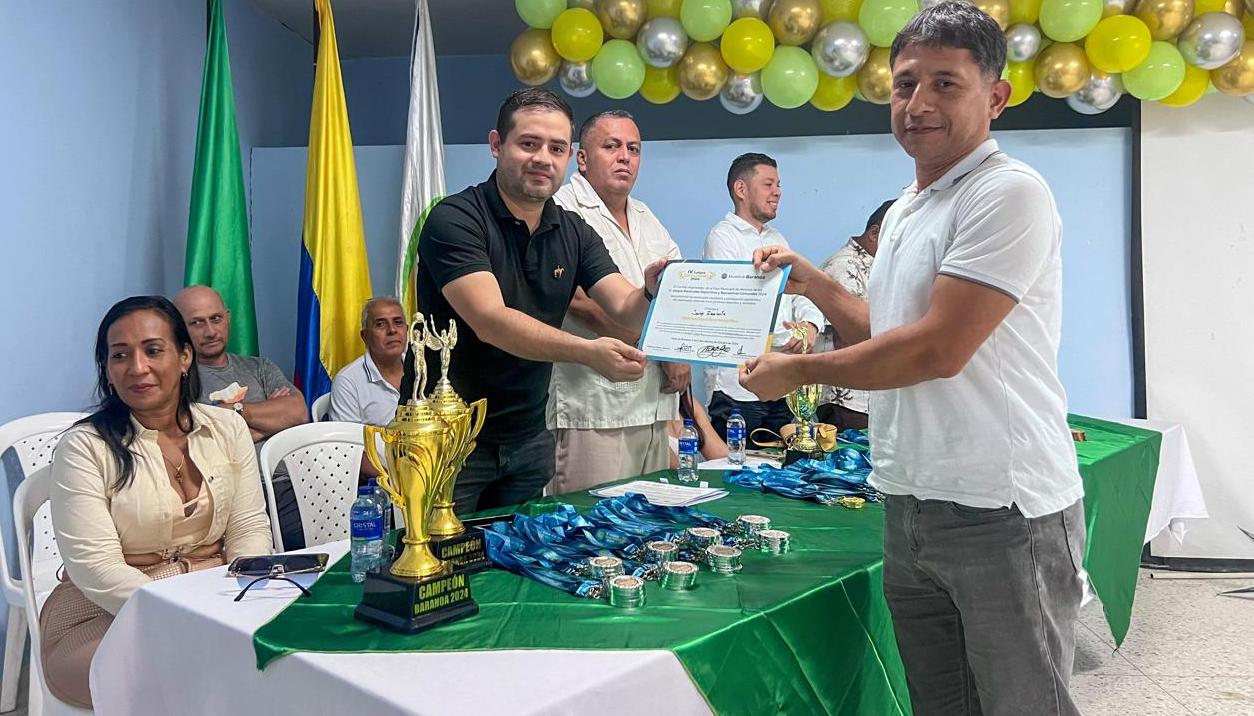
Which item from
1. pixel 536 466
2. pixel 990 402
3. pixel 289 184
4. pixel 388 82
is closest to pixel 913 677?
pixel 990 402

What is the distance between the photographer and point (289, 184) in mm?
5207

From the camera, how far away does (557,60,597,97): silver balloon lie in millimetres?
4562

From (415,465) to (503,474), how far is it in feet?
2.84

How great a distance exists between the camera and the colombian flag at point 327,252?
459cm

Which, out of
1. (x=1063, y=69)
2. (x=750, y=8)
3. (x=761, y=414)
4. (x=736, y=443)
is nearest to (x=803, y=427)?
(x=736, y=443)

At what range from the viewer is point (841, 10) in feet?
14.1

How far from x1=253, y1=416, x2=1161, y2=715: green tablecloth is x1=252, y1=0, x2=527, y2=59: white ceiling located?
4.61 meters

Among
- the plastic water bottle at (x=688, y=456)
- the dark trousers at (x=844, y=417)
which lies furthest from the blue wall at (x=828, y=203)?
the plastic water bottle at (x=688, y=456)

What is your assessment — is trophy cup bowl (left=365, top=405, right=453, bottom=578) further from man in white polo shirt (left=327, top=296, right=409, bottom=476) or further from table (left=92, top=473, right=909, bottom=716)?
man in white polo shirt (left=327, top=296, right=409, bottom=476)

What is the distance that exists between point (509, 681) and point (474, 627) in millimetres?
209

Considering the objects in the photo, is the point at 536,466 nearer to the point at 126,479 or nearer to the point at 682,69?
the point at 126,479

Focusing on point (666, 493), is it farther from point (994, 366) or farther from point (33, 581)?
point (33, 581)

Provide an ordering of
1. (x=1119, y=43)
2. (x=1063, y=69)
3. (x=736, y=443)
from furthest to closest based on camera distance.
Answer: (x=1063, y=69) → (x=1119, y=43) → (x=736, y=443)

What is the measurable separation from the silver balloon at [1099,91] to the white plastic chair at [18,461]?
479cm
